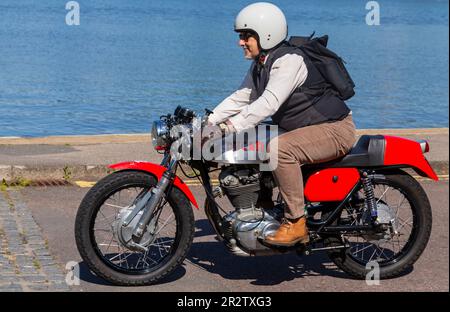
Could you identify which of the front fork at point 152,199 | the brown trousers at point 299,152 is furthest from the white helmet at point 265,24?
the front fork at point 152,199

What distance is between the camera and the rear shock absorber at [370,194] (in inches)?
258

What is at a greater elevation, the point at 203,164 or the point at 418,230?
the point at 203,164

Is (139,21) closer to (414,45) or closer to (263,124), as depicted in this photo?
(414,45)

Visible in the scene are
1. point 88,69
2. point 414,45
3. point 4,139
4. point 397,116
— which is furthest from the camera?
point 414,45

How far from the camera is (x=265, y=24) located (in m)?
6.37

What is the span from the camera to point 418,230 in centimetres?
675

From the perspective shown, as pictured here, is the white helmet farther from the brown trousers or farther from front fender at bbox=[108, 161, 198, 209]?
front fender at bbox=[108, 161, 198, 209]

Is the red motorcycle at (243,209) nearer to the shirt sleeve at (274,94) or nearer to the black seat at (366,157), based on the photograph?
the black seat at (366,157)

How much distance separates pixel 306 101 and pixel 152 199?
1144mm

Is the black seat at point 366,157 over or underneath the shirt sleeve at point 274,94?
underneath

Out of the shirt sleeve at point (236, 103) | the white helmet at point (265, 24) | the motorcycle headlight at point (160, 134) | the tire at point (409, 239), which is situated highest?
the white helmet at point (265, 24)

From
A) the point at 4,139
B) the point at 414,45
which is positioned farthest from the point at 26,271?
the point at 414,45

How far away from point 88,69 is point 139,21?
60.4 feet

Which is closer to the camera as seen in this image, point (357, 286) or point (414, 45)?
point (357, 286)
